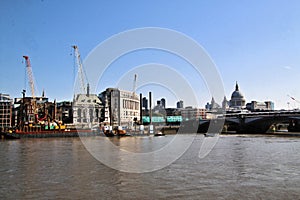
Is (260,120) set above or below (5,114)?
below

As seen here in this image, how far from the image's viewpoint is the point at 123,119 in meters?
135

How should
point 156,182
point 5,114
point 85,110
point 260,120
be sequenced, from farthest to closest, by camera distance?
point 85,110
point 5,114
point 260,120
point 156,182

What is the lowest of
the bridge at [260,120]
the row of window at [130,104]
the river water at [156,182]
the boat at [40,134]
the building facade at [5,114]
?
the river water at [156,182]

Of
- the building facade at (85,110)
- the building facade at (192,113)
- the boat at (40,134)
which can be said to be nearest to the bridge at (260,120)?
the boat at (40,134)

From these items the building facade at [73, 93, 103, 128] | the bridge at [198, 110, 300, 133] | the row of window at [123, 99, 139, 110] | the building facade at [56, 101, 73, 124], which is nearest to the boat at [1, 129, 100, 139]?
the bridge at [198, 110, 300, 133]

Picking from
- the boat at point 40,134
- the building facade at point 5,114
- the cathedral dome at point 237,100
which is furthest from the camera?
the cathedral dome at point 237,100

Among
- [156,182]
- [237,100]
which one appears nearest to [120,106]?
[237,100]

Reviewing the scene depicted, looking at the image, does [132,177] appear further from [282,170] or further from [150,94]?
[150,94]

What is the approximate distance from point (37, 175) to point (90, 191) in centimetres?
550

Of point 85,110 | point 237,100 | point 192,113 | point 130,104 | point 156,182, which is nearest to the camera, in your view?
point 156,182

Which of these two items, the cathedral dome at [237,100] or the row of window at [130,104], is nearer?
the row of window at [130,104]

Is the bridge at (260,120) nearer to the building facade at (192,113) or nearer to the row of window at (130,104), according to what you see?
the row of window at (130,104)

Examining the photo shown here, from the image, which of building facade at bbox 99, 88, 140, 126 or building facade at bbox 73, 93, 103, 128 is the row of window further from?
building facade at bbox 73, 93, 103, 128

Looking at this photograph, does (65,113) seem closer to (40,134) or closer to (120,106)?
(120,106)
